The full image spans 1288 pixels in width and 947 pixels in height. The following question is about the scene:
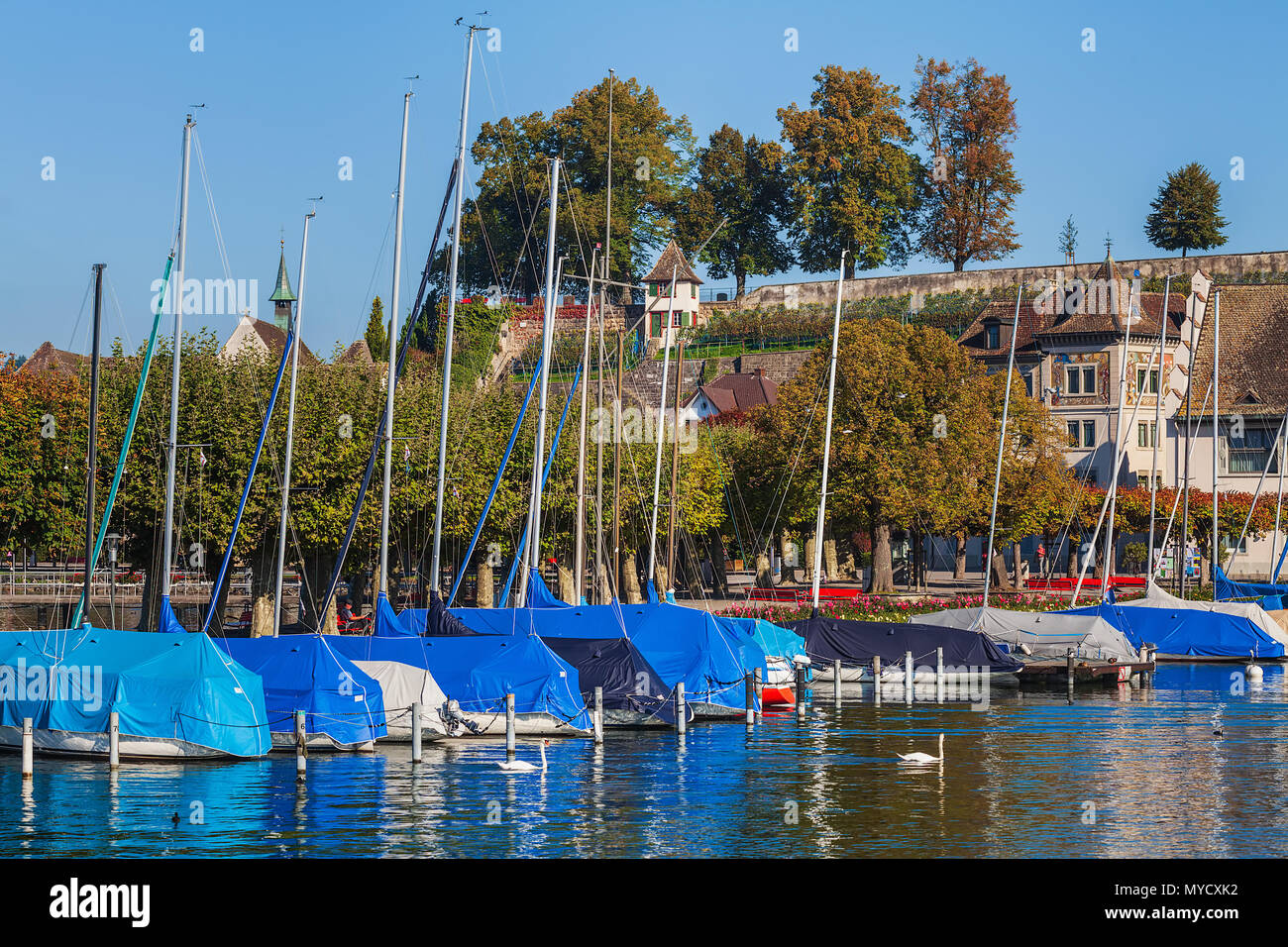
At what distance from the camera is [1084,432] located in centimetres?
9600

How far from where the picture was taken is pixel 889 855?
2538 cm

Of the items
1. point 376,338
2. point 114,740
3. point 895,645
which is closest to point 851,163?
point 376,338

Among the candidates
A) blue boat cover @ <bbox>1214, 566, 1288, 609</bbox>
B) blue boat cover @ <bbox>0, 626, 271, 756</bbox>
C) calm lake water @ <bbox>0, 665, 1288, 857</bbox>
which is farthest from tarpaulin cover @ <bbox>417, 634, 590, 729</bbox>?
blue boat cover @ <bbox>1214, 566, 1288, 609</bbox>

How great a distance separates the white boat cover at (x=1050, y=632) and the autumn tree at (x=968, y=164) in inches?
2747

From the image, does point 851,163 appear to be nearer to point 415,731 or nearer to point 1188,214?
point 1188,214

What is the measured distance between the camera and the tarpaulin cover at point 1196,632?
59344mm

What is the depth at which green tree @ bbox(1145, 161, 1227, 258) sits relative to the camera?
11650 cm

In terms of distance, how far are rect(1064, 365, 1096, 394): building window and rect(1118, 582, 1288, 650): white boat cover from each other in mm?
35954

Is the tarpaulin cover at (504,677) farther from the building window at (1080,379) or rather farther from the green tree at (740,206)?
the green tree at (740,206)

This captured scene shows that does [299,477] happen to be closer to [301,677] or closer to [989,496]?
[301,677]

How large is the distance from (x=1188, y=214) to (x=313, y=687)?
98452 mm
